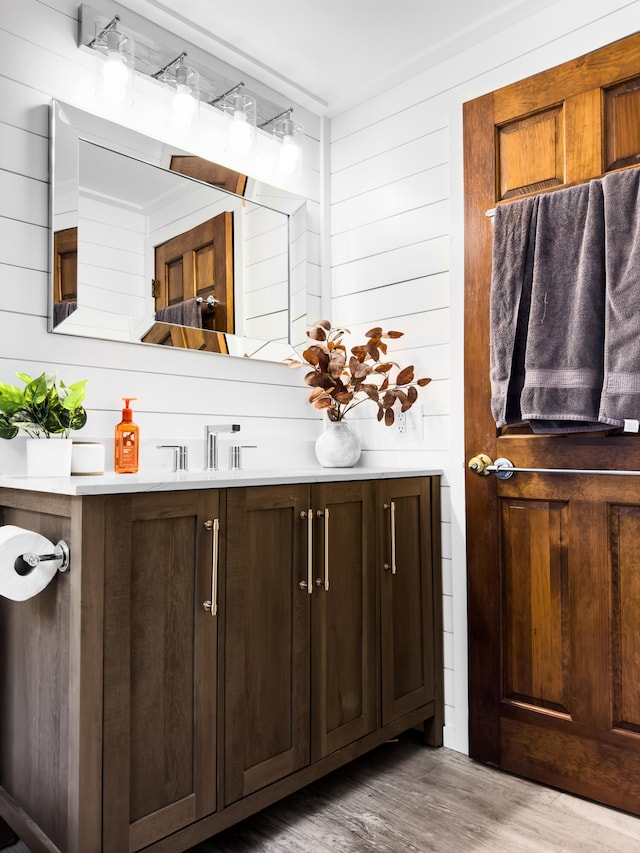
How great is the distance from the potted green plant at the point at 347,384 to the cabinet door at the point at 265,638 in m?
0.56

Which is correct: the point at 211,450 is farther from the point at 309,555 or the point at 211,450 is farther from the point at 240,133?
the point at 240,133

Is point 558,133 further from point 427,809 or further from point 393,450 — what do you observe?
point 427,809

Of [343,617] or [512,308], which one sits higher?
[512,308]

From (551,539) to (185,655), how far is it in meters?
1.10

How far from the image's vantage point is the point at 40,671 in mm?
1352

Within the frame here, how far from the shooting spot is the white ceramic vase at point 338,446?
2195 millimetres

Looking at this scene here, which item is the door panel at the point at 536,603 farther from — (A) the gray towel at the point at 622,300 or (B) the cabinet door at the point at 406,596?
(A) the gray towel at the point at 622,300

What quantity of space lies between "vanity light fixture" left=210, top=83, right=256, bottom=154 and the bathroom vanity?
124cm

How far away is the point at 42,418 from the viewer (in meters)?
1.56

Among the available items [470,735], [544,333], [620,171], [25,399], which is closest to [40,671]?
A: [25,399]

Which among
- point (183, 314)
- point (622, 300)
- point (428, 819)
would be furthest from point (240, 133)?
point (428, 819)

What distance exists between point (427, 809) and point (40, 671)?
1.08m

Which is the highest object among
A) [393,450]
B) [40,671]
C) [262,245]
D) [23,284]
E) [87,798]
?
[262,245]

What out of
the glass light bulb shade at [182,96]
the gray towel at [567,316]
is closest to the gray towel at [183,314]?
the glass light bulb shade at [182,96]
